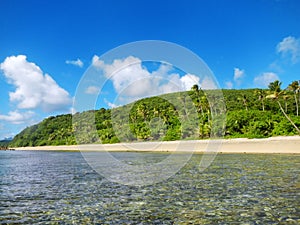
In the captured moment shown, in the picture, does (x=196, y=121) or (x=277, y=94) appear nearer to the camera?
(x=277, y=94)

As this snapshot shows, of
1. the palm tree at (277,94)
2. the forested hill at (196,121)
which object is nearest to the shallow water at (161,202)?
the forested hill at (196,121)

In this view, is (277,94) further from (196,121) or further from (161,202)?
(161,202)

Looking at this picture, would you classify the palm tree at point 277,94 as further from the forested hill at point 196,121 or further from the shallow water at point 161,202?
the shallow water at point 161,202

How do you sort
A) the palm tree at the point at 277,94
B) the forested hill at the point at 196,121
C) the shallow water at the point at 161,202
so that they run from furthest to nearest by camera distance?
1. the forested hill at the point at 196,121
2. the palm tree at the point at 277,94
3. the shallow water at the point at 161,202

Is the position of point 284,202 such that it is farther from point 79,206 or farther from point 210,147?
point 210,147

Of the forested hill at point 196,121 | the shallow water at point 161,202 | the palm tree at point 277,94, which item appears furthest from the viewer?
the forested hill at point 196,121

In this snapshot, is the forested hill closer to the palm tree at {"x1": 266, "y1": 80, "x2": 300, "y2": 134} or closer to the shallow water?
the palm tree at {"x1": 266, "y1": 80, "x2": 300, "y2": 134}

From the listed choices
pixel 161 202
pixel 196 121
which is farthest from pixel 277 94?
pixel 161 202

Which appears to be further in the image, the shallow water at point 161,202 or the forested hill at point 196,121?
the forested hill at point 196,121

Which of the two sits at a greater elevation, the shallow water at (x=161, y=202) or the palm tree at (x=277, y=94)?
the palm tree at (x=277, y=94)

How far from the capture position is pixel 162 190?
16.0m

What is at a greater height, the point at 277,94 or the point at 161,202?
the point at 277,94

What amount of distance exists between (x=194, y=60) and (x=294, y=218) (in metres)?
11.5

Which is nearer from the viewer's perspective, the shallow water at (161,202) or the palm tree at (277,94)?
the shallow water at (161,202)
